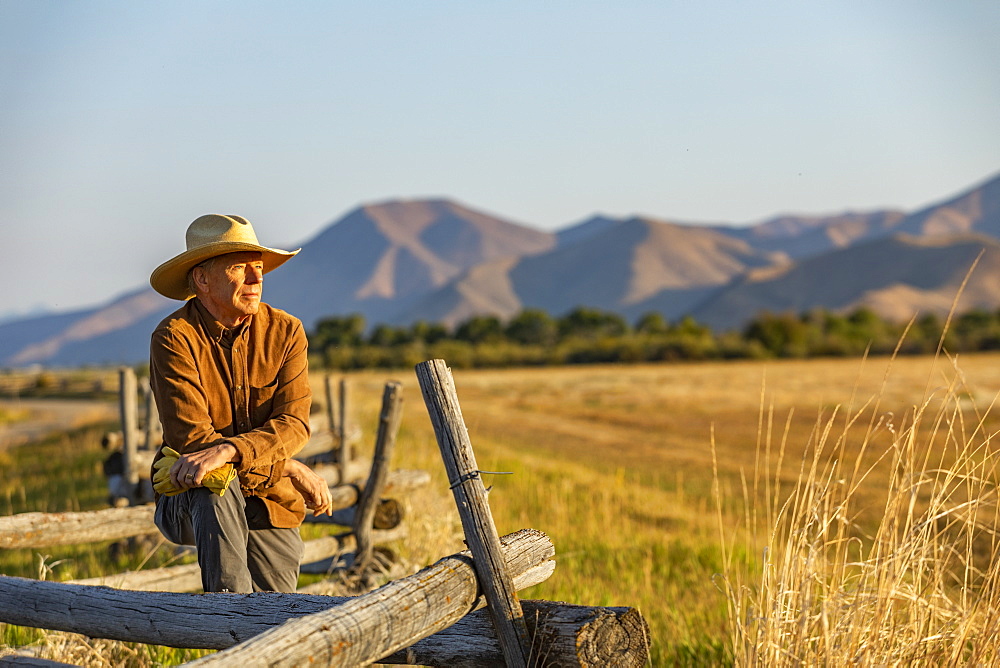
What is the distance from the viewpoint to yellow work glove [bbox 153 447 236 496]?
3.11 metres

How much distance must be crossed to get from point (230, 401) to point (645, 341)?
1857 inches

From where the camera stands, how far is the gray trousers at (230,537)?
3191 millimetres

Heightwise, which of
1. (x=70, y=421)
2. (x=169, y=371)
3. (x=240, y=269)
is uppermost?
(x=240, y=269)

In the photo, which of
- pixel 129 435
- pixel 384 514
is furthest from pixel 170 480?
pixel 129 435

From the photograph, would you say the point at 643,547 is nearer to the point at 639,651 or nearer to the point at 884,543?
the point at 884,543

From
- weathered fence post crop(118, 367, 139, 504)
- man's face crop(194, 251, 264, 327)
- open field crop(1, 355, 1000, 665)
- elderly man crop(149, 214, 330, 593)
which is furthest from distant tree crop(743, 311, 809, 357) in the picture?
man's face crop(194, 251, 264, 327)

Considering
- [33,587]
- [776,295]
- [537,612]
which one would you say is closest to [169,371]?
[33,587]

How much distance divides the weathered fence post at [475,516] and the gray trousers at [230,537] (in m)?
1.04

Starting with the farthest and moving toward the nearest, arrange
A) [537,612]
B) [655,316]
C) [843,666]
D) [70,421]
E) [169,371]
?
1. [655,316]
2. [70,421]
3. [169,371]
4. [843,666]
5. [537,612]

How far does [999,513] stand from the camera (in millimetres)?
3348

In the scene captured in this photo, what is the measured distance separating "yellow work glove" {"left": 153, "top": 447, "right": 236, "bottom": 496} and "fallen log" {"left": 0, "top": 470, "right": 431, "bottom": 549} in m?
1.38

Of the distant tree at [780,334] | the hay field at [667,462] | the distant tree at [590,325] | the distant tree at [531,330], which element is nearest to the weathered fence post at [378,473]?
the hay field at [667,462]

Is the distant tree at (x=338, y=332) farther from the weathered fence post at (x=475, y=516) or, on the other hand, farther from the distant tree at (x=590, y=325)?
the weathered fence post at (x=475, y=516)

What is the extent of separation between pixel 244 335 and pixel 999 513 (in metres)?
3.04
